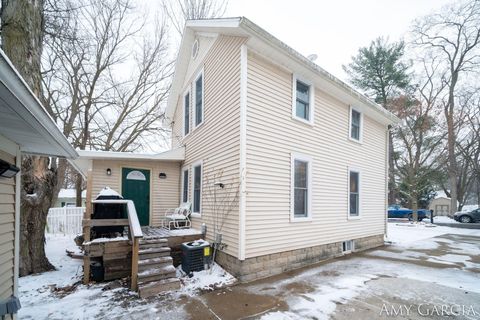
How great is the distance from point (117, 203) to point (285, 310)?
179 inches

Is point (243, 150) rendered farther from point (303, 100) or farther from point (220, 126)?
point (303, 100)

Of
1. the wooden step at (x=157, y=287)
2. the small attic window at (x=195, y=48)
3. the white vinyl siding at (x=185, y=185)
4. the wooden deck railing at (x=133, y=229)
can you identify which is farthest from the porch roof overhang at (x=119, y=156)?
the wooden step at (x=157, y=287)

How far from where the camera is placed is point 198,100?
28.6 feet

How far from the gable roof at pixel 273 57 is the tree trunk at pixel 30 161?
4.04 metres

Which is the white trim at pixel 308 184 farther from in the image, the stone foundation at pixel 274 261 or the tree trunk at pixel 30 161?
the tree trunk at pixel 30 161

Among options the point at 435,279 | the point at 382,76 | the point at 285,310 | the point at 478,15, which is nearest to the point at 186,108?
the point at 285,310

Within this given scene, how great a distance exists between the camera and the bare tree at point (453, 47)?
19.1m

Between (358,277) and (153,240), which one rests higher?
(153,240)

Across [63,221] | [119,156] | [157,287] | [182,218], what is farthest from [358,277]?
[63,221]

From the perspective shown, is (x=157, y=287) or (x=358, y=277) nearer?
(x=157, y=287)

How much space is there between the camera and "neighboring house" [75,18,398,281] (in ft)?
19.0

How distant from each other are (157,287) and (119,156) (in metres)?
4.80

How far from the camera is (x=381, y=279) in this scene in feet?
18.5

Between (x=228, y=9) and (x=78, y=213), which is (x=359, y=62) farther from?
(x=78, y=213)
